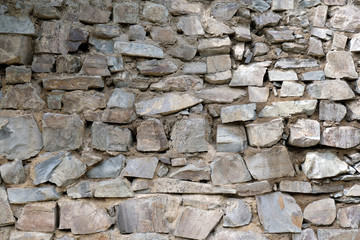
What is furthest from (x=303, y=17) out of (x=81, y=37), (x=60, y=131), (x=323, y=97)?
(x=60, y=131)

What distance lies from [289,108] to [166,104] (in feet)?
2.17

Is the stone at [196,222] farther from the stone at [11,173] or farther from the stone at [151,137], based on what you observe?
the stone at [11,173]

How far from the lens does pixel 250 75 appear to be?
6.12ft

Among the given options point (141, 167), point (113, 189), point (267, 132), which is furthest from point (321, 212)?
point (113, 189)

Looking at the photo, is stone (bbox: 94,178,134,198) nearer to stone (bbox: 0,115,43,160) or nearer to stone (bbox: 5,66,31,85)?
stone (bbox: 0,115,43,160)

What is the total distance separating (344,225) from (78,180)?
1402 millimetres

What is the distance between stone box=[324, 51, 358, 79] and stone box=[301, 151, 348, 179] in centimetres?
44

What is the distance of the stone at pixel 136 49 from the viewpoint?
1.87 m

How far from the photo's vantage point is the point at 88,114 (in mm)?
1816

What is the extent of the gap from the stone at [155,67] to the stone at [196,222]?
0.75 m

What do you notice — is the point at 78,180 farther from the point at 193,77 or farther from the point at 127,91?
the point at 193,77

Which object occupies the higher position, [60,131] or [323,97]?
[323,97]

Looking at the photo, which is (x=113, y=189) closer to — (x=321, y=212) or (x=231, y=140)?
(x=231, y=140)

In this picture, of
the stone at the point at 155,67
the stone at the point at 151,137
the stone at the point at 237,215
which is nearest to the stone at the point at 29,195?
the stone at the point at 151,137
